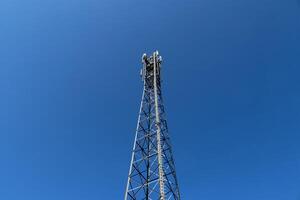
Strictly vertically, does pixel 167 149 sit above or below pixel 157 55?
below

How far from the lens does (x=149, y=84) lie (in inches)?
1284

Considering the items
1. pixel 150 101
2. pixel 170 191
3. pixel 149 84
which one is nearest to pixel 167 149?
pixel 170 191

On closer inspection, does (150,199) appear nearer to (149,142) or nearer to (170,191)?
(170,191)

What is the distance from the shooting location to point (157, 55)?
33375 mm

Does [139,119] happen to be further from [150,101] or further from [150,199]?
[150,199]

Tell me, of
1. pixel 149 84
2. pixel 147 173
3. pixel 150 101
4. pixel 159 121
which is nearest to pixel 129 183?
A: pixel 147 173

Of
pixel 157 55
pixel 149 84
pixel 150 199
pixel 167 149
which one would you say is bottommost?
pixel 150 199

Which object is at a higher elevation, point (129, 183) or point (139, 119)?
point (139, 119)

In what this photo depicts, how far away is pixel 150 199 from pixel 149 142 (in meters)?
5.20

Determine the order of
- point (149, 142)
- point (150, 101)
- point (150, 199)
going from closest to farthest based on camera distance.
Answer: point (150, 199)
point (149, 142)
point (150, 101)

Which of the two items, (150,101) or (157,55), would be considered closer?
(150,101)

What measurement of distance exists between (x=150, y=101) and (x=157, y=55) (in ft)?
16.8

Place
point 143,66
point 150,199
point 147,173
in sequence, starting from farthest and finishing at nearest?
point 143,66, point 147,173, point 150,199

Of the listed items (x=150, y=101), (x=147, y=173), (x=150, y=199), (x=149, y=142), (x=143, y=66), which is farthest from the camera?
(x=143, y=66)
